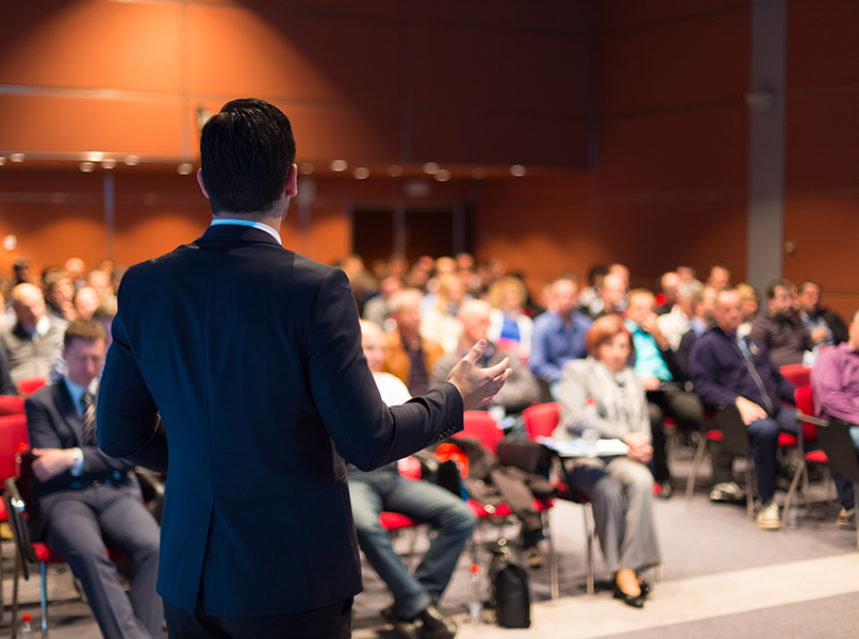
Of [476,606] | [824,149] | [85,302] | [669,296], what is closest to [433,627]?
[476,606]

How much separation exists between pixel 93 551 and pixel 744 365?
15.4ft

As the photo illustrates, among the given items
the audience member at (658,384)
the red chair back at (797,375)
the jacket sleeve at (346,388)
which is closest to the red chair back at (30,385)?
the audience member at (658,384)

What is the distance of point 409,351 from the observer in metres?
6.61

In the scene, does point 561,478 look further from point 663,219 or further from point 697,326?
point 663,219

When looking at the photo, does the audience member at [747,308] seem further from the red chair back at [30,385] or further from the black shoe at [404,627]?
the red chair back at [30,385]

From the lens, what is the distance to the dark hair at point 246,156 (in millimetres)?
1623

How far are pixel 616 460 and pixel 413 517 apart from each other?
50.7 inches

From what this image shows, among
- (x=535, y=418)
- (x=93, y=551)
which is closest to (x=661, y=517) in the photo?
(x=535, y=418)

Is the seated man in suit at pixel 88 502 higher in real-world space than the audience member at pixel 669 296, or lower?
lower

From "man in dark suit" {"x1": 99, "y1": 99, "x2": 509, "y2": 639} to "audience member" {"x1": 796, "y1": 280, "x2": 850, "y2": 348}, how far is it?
8013 millimetres

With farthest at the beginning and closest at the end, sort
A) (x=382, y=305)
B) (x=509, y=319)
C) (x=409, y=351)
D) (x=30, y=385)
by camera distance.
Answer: (x=382, y=305) < (x=509, y=319) < (x=409, y=351) < (x=30, y=385)

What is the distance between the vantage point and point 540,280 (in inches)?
613

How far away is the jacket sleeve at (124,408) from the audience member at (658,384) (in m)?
5.68

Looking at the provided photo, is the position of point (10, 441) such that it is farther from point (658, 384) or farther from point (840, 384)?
point (840, 384)
